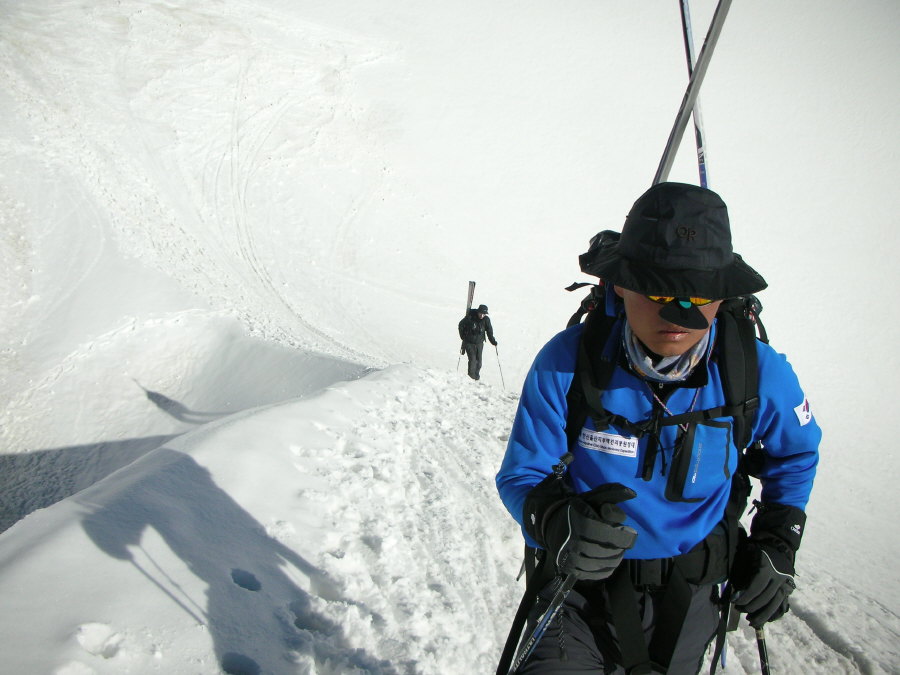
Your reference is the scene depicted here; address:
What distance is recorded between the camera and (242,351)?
32.1 ft

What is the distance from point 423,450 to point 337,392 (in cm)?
119

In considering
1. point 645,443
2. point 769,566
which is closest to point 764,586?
point 769,566

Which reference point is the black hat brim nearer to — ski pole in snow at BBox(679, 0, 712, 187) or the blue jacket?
the blue jacket

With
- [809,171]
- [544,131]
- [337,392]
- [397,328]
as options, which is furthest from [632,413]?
[809,171]

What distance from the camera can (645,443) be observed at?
2191 millimetres

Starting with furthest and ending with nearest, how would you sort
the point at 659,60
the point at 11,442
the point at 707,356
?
the point at 659,60 → the point at 11,442 → the point at 707,356

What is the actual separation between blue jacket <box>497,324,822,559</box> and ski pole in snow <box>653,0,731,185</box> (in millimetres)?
2009

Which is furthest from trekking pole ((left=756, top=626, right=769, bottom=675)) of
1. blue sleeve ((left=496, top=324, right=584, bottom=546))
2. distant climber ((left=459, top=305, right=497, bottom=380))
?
distant climber ((left=459, top=305, right=497, bottom=380))

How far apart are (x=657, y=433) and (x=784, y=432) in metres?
0.53

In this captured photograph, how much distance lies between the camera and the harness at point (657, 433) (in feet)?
7.01

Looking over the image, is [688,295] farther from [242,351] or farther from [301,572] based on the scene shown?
[242,351]

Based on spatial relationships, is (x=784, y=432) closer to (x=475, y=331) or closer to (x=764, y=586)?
(x=764, y=586)

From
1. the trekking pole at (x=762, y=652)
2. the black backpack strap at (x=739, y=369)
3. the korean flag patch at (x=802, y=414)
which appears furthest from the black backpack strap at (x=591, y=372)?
the trekking pole at (x=762, y=652)

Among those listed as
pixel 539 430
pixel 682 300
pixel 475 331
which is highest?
pixel 682 300
